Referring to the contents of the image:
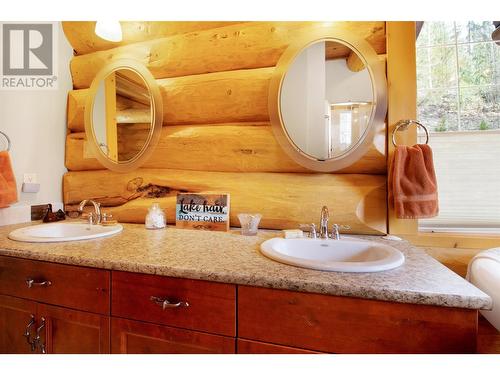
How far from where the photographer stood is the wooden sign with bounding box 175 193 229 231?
4.83 feet

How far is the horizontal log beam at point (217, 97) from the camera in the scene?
58.7 inches

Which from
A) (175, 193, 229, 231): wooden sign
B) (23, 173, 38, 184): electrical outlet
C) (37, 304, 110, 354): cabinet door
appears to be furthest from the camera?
(23, 173, 38, 184): electrical outlet

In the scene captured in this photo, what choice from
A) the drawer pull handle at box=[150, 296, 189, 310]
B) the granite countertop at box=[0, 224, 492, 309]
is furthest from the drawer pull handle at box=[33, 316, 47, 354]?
the drawer pull handle at box=[150, 296, 189, 310]

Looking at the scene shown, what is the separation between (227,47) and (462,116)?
1340mm

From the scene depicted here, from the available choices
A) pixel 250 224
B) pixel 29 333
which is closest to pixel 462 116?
pixel 250 224

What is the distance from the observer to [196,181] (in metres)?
1.60

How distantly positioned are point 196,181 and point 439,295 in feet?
4.14

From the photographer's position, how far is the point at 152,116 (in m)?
1.67

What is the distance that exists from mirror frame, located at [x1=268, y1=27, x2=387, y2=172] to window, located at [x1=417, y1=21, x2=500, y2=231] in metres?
0.31

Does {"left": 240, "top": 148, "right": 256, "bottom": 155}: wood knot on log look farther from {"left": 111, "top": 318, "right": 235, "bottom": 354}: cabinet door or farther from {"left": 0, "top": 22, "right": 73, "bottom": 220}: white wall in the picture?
{"left": 0, "top": 22, "right": 73, "bottom": 220}: white wall

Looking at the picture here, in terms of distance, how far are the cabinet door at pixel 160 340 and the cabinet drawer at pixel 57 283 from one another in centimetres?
10

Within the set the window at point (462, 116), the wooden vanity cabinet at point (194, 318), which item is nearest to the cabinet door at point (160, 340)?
the wooden vanity cabinet at point (194, 318)

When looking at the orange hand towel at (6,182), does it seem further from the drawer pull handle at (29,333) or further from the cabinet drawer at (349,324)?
the cabinet drawer at (349,324)
